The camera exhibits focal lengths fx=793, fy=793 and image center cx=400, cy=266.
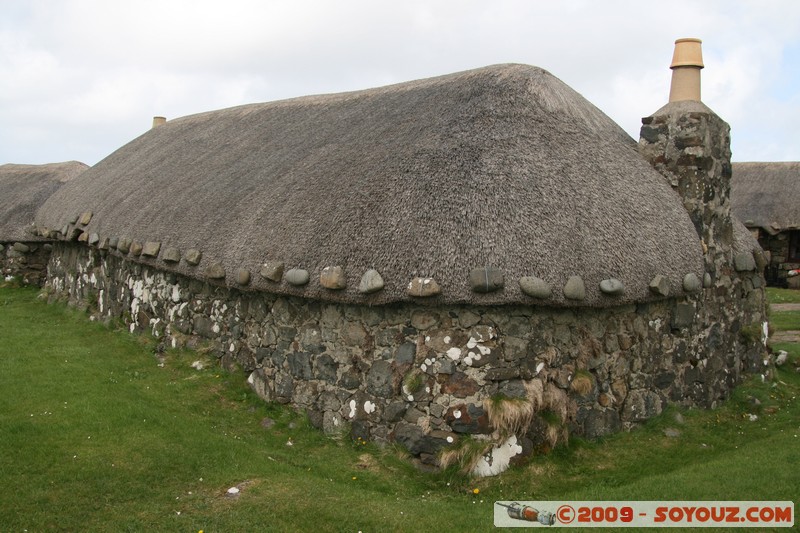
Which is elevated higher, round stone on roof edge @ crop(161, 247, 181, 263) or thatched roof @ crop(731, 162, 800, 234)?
thatched roof @ crop(731, 162, 800, 234)

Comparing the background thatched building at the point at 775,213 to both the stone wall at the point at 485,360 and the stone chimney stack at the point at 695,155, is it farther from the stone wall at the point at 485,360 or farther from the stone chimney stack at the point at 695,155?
the stone chimney stack at the point at 695,155

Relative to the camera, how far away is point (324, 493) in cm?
Answer: 823

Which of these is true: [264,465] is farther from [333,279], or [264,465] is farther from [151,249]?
[151,249]

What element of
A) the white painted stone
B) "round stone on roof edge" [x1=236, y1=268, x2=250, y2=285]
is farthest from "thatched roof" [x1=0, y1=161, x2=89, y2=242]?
the white painted stone

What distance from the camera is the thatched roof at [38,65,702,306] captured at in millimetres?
9023

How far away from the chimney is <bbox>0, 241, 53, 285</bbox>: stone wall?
17.1 metres

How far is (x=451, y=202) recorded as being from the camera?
9344 mm

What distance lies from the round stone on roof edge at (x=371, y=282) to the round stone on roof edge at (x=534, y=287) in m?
1.58

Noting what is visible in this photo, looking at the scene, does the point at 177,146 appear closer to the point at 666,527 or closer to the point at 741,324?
the point at 741,324

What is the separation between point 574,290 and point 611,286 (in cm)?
53

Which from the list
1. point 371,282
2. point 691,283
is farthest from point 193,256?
point 691,283

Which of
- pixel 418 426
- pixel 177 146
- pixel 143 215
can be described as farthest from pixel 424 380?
pixel 177 146

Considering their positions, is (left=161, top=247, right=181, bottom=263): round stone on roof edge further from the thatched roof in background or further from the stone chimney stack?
the thatched roof in background

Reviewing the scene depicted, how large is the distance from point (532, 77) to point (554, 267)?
3.70m
